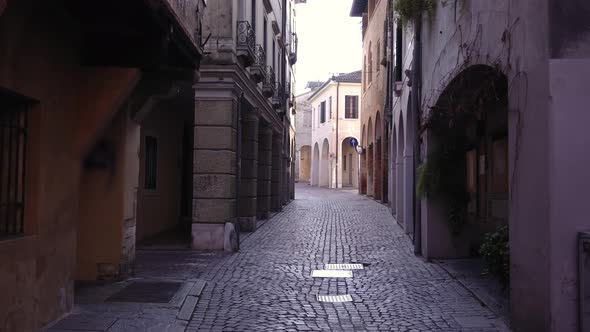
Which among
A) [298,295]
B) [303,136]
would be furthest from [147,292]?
[303,136]

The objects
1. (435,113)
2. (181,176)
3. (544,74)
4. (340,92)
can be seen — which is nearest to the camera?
(544,74)

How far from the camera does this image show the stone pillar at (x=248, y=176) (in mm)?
15219

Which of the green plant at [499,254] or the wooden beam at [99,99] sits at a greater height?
the wooden beam at [99,99]

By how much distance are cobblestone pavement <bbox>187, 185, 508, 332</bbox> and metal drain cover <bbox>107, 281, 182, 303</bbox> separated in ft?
1.41

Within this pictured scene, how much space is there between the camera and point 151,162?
45.3ft

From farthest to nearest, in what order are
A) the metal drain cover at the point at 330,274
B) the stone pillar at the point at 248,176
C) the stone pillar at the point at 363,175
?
the stone pillar at the point at 363,175 < the stone pillar at the point at 248,176 < the metal drain cover at the point at 330,274

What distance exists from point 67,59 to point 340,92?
3907 cm

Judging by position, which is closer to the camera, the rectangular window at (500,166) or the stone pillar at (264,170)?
the rectangular window at (500,166)

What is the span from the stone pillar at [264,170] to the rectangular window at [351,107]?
26.8 meters

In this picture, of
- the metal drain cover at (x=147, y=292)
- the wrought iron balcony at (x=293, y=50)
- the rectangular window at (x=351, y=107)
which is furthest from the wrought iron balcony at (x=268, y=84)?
the rectangular window at (x=351, y=107)

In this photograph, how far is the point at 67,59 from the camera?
6.09 m

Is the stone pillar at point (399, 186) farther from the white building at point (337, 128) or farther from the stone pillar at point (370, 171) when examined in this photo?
the white building at point (337, 128)

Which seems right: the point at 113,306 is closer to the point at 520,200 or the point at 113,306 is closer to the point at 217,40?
the point at 520,200

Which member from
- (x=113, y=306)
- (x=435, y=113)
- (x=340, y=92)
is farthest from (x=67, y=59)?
(x=340, y=92)
